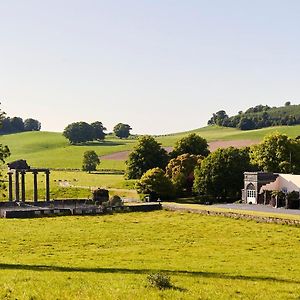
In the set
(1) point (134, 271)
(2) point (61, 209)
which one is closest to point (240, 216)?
(2) point (61, 209)

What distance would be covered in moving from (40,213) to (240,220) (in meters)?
28.6

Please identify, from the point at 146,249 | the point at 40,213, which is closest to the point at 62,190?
the point at 40,213

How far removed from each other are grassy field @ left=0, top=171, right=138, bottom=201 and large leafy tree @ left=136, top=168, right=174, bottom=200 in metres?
4.98

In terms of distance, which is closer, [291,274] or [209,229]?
[291,274]

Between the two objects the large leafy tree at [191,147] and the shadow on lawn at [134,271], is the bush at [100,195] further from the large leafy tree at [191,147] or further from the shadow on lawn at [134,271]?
the shadow on lawn at [134,271]

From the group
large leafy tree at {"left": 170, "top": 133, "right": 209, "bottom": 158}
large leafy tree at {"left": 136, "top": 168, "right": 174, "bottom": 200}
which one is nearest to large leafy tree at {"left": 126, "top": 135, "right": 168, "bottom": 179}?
large leafy tree at {"left": 170, "top": 133, "right": 209, "bottom": 158}

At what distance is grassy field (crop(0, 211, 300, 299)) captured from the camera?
997 inches

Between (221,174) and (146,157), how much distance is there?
27.8 meters

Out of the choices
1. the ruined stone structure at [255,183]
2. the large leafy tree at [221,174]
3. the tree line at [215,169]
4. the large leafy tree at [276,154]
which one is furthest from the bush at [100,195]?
the large leafy tree at [276,154]

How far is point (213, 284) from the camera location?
2759 centimetres

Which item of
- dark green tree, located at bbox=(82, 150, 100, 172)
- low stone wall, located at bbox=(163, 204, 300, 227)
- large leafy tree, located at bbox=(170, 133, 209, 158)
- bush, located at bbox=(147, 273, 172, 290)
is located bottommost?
low stone wall, located at bbox=(163, 204, 300, 227)

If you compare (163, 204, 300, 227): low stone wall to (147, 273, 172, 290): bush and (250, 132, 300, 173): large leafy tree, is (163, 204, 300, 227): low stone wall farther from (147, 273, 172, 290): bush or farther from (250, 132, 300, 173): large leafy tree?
(147, 273, 172, 290): bush

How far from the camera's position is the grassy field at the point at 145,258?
997 inches

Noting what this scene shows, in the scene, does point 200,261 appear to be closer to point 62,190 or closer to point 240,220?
point 240,220
